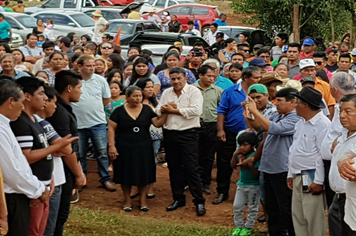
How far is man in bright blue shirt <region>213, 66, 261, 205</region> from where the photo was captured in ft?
33.7

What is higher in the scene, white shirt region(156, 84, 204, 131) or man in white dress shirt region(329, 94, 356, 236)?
man in white dress shirt region(329, 94, 356, 236)

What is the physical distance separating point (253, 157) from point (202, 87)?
272 cm

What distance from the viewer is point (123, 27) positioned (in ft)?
76.2

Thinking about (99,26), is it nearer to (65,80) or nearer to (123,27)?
(123,27)

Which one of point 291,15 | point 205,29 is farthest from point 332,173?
point 205,29

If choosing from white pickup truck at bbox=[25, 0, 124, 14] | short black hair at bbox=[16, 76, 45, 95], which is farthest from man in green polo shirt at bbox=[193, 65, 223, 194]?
white pickup truck at bbox=[25, 0, 124, 14]

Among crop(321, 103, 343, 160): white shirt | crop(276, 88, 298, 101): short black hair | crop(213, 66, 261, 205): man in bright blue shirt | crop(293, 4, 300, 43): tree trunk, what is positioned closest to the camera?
crop(321, 103, 343, 160): white shirt

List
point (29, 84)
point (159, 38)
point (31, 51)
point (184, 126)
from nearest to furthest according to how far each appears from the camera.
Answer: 1. point (29, 84)
2. point (184, 126)
3. point (31, 51)
4. point (159, 38)

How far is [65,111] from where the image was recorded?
6730mm

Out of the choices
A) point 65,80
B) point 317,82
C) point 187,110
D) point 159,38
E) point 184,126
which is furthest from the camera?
point 159,38

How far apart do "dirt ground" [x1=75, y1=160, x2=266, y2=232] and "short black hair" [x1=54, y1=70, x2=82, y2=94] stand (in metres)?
3.40

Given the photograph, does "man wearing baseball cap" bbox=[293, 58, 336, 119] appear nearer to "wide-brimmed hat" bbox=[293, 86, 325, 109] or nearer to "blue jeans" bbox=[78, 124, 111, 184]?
"blue jeans" bbox=[78, 124, 111, 184]

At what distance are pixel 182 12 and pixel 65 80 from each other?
2688 centimetres

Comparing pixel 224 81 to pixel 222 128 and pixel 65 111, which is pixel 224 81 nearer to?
pixel 222 128
